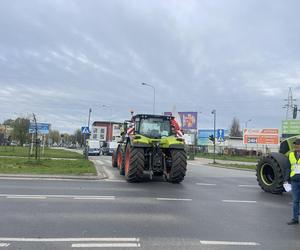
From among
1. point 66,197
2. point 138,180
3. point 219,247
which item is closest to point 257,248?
point 219,247

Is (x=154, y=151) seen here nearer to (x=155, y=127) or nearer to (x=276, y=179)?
(x=155, y=127)

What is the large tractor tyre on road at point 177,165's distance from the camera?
15.9m

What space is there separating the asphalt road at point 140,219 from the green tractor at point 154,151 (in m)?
1.95

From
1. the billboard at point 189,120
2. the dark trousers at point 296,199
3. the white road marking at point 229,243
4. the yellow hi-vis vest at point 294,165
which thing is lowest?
the white road marking at point 229,243

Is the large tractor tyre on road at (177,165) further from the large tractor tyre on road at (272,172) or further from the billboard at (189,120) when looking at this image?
the billboard at (189,120)

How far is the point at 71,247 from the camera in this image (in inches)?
255

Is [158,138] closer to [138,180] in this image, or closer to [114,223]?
[138,180]

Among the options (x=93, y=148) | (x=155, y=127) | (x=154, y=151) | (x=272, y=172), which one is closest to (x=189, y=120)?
(x=93, y=148)

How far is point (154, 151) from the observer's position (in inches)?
643

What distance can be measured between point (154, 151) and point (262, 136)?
6203 cm

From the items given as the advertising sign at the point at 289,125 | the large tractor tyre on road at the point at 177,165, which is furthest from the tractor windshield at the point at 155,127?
the advertising sign at the point at 289,125

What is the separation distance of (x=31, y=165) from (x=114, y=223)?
1540 centimetres

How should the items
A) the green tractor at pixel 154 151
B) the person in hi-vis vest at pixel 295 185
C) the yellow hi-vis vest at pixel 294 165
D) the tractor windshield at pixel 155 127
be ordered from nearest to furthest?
1. the person in hi-vis vest at pixel 295 185
2. the yellow hi-vis vest at pixel 294 165
3. the green tractor at pixel 154 151
4. the tractor windshield at pixel 155 127

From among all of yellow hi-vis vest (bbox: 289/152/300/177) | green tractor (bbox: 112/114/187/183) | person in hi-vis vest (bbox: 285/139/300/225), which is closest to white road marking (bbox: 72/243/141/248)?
person in hi-vis vest (bbox: 285/139/300/225)
